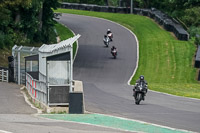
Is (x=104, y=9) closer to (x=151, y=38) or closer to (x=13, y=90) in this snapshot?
(x=151, y=38)

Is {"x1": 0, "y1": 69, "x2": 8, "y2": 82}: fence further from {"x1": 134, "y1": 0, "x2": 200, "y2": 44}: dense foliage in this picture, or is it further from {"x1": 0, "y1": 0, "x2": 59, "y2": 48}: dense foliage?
{"x1": 134, "y1": 0, "x2": 200, "y2": 44}: dense foliage

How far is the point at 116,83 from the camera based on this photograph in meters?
40.9

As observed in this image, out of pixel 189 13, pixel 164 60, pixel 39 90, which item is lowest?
pixel 164 60

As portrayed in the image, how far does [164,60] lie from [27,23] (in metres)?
12.6

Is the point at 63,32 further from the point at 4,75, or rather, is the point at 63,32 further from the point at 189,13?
the point at 4,75

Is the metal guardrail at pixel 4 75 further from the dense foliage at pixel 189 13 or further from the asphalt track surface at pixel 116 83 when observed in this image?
the dense foliage at pixel 189 13

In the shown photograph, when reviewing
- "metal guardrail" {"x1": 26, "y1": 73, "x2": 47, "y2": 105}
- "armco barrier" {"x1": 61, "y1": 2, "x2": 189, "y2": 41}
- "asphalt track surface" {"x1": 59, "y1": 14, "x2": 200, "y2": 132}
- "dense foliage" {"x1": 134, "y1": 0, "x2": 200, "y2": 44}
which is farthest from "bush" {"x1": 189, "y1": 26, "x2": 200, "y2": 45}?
"metal guardrail" {"x1": 26, "y1": 73, "x2": 47, "y2": 105}

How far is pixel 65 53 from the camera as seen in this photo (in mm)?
23172

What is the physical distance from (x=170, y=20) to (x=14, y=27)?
809 inches

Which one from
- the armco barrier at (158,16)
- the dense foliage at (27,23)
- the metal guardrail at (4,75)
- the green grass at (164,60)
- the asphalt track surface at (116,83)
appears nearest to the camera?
the asphalt track surface at (116,83)

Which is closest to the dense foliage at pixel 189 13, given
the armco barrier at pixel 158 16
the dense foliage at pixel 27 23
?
the armco barrier at pixel 158 16

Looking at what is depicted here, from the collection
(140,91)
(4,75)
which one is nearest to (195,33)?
(4,75)

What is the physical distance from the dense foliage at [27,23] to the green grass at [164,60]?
921 centimetres

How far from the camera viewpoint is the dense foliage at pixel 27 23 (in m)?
50.5
